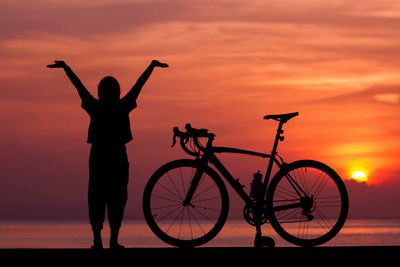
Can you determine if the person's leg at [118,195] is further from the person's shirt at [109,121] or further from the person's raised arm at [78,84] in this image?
the person's raised arm at [78,84]

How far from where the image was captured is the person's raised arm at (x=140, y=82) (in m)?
8.55

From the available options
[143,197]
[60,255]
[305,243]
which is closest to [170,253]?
[60,255]

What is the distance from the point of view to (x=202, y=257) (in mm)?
7297

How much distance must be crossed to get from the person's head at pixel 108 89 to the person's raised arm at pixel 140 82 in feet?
0.45

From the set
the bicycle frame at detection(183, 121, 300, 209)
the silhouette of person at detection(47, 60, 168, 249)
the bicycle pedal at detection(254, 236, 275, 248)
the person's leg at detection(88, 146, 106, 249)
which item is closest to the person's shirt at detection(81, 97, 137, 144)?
the silhouette of person at detection(47, 60, 168, 249)

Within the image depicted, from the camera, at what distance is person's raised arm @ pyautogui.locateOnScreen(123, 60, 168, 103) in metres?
8.55

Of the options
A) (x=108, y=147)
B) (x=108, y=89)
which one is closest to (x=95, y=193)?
(x=108, y=147)

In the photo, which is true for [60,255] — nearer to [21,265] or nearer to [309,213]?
[21,265]

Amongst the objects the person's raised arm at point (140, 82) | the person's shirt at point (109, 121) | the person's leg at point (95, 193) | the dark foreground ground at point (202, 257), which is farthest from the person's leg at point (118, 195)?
the dark foreground ground at point (202, 257)

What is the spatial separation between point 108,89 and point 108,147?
26.3 inches

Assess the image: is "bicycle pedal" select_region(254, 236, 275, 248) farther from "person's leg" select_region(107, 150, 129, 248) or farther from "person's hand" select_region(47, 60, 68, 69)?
"person's hand" select_region(47, 60, 68, 69)

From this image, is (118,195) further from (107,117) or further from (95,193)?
(107,117)

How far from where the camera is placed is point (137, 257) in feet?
23.8

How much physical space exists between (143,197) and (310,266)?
248 cm
